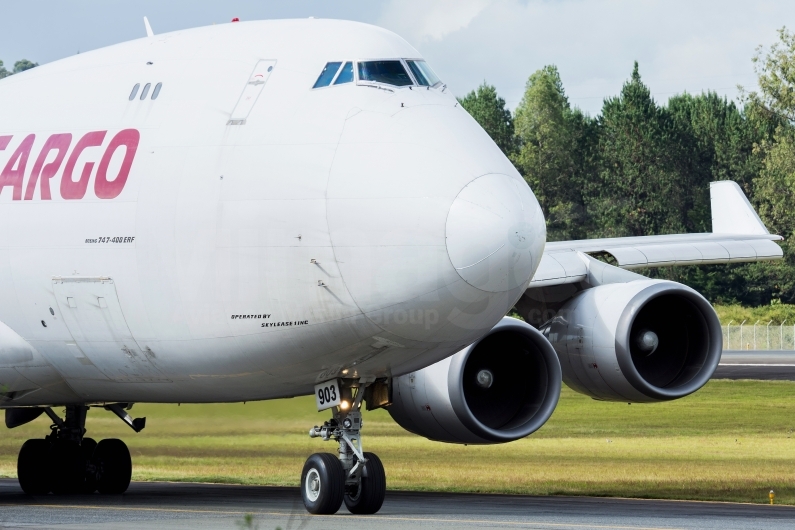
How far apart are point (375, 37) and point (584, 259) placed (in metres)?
5.60

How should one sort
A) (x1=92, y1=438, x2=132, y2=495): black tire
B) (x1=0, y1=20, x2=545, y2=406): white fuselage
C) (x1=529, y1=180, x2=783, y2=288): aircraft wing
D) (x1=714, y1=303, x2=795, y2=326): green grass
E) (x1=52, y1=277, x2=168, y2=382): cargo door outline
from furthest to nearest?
1. (x1=714, y1=303, x2=795, y2=326): green grass
2. (x1=92, y1=438, x2=132, y2=495): black tire
3. (x1=529, y1=180, x2=783, y2=288): aircraft wing
4. (x1=52, y1=277, x2=168, y2=382): cargo door outline
5. (x1=0, y1=20, x2=545, y2=406): white fuselage

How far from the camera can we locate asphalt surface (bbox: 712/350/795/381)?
147 ft

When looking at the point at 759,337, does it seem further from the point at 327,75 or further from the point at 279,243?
the point at 279,243

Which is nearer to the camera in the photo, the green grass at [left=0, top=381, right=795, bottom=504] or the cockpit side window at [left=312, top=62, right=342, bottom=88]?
the cockpit side window at [left=312, top=62, right=342, bottom=88]

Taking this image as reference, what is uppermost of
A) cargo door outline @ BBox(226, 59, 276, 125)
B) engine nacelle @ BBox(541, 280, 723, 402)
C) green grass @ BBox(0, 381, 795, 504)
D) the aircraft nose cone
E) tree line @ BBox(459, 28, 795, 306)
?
tree line @ BBox(459, 28, 795, 306)

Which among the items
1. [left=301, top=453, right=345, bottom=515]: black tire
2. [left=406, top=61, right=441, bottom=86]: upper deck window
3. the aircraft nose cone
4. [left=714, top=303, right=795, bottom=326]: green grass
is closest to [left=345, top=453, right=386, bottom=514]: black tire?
[left=301, top=453, right=345, bottom=515]: black tire

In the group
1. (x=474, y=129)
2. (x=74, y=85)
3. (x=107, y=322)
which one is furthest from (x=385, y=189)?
(x=74, y=85)

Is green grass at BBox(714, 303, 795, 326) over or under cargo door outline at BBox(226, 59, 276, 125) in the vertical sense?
under

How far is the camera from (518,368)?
1742cm

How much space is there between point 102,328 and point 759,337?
52809mm

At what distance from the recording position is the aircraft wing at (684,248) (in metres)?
18.8

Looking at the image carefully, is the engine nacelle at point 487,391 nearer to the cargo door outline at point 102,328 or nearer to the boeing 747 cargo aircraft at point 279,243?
the boeing 747 cargo aircraft at point 279,243

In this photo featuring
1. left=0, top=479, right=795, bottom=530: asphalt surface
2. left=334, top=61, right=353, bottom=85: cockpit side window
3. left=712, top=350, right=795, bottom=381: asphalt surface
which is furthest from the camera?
left=712, top=350, right=795, bottom=381: asphalt surface

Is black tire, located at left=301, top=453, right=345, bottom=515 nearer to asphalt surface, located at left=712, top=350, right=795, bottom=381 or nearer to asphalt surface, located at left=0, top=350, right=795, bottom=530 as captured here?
asphalt surface, located at left=0, top=350, right=795, bottom=530
